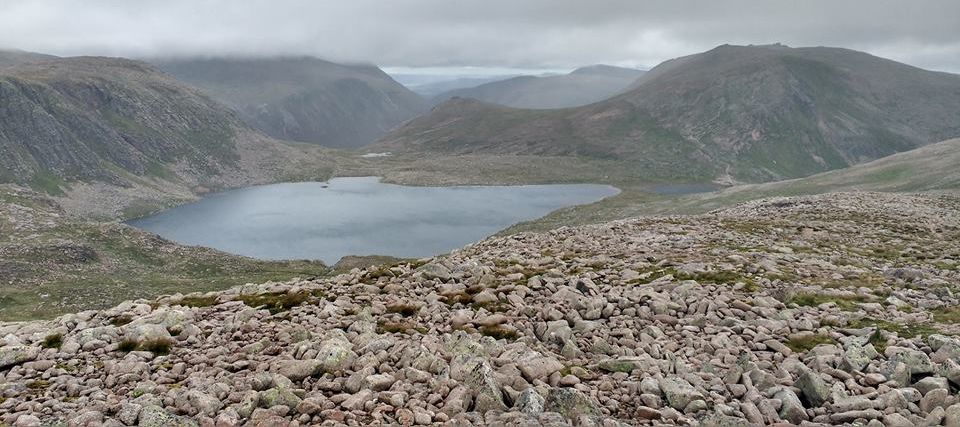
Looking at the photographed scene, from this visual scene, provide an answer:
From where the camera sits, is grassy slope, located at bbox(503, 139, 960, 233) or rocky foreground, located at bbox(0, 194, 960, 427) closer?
rocky foreground, located at bbox(0, 194, 960, 427)

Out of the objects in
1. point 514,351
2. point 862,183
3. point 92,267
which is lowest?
point 92,267

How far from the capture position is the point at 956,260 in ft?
93.5

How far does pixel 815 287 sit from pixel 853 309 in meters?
2.30

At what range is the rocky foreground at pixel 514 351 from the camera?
11.2 metres

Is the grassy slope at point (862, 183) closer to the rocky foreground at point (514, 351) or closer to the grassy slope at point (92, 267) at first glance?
the grassy slope at point (92, 267)

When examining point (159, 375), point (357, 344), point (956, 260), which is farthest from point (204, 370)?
point (956, 260)

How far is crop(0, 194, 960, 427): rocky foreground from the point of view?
11188 mm

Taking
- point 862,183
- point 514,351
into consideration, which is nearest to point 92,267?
point 514,351

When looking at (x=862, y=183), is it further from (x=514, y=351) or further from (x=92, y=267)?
(x=92, y=267)

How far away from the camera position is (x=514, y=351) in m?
14.2

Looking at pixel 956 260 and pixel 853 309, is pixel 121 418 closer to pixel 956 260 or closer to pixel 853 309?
pixel 853 309

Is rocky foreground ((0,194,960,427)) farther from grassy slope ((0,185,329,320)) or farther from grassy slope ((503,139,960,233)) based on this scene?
grassy slope ((503,139,960,233))

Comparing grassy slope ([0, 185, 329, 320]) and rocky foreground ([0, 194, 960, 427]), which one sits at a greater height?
rocky foreground ([0, 194, 960, 427])

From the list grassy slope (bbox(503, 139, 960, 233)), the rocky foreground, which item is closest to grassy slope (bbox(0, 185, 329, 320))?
the rocky foreground
